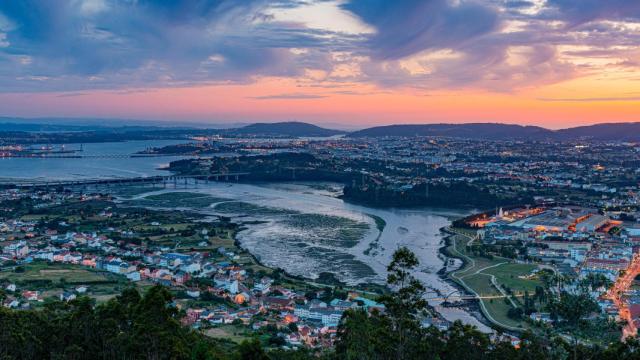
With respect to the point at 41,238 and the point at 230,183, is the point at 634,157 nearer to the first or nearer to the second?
the point at 230,183

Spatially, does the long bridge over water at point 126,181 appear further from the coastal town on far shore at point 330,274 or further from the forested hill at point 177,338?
the forested hill at point 177,338

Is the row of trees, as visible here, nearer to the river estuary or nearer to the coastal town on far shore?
the coastal town on far shore

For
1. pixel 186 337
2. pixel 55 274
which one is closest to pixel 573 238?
pixel 55 274

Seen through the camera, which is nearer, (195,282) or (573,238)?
(195,282)

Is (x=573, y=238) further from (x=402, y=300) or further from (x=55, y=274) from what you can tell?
(x=402, y=300)

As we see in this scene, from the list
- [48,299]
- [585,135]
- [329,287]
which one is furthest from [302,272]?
[585,135]
